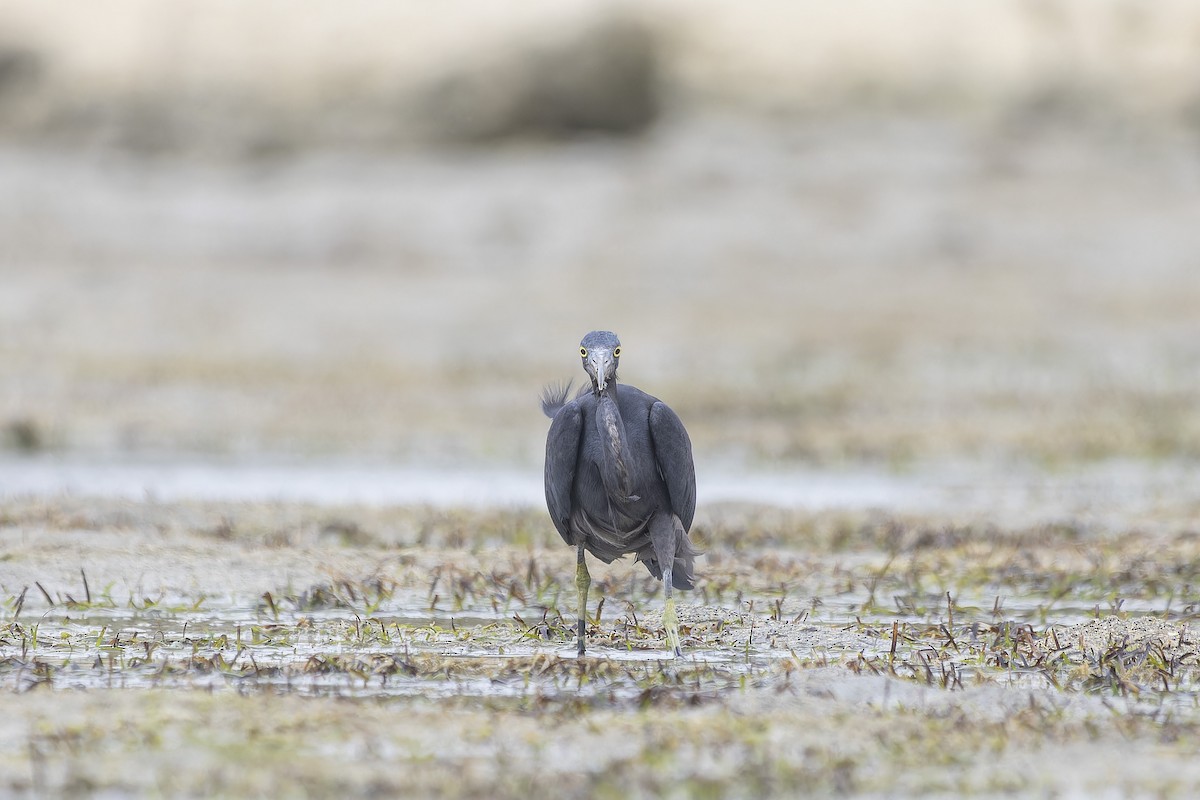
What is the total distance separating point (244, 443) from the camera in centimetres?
1700

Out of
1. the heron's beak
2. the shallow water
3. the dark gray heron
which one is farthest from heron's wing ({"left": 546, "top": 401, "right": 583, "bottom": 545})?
the shallow water

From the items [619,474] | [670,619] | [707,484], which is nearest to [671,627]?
[670,619]

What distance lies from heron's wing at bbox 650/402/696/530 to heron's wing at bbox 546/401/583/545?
0.33 metres

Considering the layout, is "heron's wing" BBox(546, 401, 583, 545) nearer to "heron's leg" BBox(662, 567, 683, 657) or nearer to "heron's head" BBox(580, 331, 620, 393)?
"heron's head" BBox(580, 331, 620, 393)

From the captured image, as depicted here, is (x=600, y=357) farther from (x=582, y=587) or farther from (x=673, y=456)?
(x=582, y=587)

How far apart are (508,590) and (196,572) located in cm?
169

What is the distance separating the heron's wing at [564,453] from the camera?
23.4ft

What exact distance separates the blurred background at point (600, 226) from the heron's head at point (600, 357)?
906 cm

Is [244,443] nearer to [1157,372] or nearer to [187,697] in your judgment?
[187,697]

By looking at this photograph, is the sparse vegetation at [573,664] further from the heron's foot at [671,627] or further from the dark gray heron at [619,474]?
the dark gray heron at [619,474]

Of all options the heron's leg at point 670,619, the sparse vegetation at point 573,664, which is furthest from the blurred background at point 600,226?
the heron's leg at point 670,619

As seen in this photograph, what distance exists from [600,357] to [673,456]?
59cm

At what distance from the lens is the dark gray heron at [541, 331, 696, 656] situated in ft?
22.8

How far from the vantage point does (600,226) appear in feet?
104
